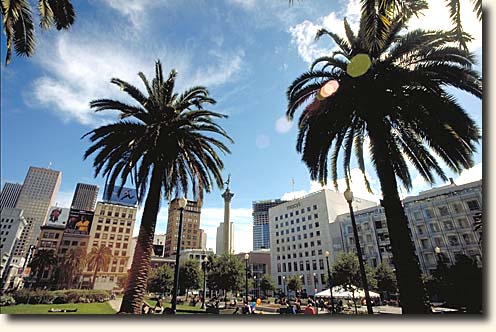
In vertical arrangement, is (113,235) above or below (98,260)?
above

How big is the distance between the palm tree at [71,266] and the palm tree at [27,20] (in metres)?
83.6

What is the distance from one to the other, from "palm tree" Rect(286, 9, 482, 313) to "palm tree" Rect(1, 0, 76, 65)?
26.8 ft

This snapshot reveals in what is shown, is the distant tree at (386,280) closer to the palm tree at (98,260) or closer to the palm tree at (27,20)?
the palm tree at (27,20)

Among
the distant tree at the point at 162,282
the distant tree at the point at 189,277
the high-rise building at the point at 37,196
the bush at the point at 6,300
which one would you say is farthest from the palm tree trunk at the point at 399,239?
the high-rise building at the point at 37,196

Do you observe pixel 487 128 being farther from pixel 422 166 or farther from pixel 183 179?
pixel 183 179

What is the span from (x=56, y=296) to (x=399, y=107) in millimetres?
40734

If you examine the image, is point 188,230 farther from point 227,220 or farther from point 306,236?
point 306,236

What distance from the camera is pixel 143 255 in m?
9.87

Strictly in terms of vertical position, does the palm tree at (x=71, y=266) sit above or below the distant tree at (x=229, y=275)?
above

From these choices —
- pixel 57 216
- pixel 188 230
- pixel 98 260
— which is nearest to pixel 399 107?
pixel 98 260

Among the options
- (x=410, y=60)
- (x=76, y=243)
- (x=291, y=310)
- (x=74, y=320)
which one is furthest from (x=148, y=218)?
(x=76, y=243)

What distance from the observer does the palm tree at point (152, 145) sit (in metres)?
10.3

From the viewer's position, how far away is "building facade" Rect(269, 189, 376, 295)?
72000mm

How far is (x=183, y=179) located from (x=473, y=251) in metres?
50.2
